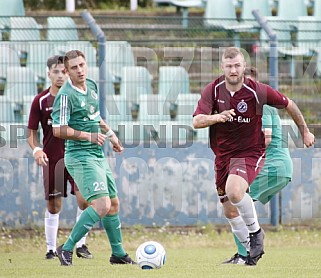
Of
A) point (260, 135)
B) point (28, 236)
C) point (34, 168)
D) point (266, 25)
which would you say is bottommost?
point (28, 236)

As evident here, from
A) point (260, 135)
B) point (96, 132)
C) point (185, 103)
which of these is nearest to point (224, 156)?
point (260, 135)

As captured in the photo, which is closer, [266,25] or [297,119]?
[297,119]

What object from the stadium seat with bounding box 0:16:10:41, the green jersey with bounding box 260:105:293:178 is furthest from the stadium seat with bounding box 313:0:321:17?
the green jersey with bounding box 260:105:293:178

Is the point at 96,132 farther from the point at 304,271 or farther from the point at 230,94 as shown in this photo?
the point at 304,271

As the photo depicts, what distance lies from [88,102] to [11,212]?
13.5 ft

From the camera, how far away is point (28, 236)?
13.5 meters

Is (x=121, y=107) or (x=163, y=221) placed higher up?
(x=121, y=107)

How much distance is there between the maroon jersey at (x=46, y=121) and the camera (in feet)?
37.4

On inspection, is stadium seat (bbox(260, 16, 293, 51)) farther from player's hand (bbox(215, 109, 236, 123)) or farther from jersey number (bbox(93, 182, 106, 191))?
jersey number (bbox(93, 182, 106, 191))

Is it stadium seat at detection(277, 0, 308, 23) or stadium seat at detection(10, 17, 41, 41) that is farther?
stadium seat at detection(277, 0, 308, 23)

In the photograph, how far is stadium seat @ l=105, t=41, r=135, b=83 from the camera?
13750mm

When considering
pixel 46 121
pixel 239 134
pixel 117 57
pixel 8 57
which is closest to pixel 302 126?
pixel 239 134

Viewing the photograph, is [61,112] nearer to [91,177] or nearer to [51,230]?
[91,177]

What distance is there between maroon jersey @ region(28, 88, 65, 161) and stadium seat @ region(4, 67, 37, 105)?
2.06m
